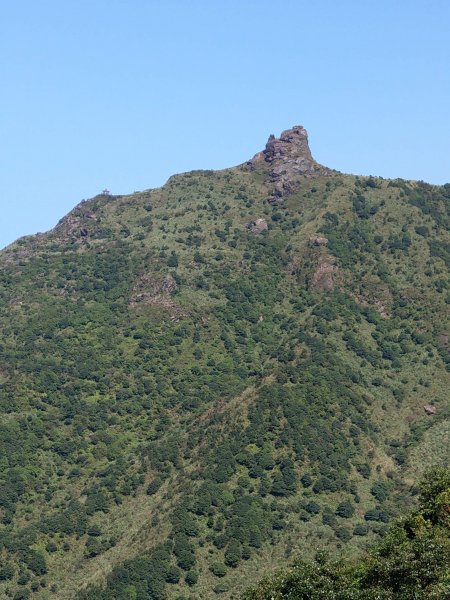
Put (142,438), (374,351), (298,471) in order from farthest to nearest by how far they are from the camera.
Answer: (374,351) → (142,438) → (298,471)

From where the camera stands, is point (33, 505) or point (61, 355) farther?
point (61, 355)

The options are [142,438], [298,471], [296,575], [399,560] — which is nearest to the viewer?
[399,560]

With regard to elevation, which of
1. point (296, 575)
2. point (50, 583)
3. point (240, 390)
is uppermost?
point (240, 390)

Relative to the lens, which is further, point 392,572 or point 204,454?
point 204,454

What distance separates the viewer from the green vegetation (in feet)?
255

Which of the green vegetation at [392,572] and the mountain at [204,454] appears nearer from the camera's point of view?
the green vegetation at [392,572]

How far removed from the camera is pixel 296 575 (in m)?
86.9

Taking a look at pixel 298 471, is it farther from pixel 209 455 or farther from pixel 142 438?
pixel 142 438

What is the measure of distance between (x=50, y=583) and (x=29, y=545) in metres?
8.77

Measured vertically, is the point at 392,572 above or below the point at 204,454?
below

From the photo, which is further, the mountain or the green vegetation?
the mountain

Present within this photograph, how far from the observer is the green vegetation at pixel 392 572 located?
3066 inches

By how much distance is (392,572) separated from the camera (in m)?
81.4

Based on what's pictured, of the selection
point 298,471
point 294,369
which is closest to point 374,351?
point 294,369
